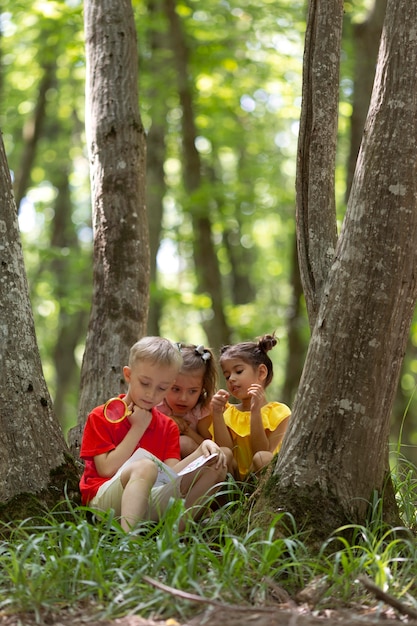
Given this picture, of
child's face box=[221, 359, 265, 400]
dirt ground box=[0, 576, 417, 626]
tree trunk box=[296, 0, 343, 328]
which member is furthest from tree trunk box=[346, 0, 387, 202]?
dirt ground box=[0, 576, 417, 626]

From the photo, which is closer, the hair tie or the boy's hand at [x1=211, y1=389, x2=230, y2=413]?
the boy's hand at [x1=211, y1=389, x2=230, y2=413]

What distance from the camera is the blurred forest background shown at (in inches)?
411

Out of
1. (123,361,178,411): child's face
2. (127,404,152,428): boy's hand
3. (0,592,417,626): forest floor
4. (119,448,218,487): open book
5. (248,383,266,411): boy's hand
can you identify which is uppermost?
(123,361,178,411): child's face

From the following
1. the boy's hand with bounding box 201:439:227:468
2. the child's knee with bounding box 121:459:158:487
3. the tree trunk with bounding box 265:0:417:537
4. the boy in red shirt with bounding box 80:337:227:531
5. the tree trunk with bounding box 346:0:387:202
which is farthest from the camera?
the tree trunk with bounding box 346:0:387:202

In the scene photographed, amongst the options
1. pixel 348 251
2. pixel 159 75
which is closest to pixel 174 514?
pixel 348 251

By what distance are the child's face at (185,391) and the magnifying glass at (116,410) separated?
1.87 ft

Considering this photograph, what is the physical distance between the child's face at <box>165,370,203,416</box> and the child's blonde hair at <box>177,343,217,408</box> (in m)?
0.03

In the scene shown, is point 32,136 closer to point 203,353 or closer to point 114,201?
point 114,201

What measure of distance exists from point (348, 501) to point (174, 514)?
803 mm

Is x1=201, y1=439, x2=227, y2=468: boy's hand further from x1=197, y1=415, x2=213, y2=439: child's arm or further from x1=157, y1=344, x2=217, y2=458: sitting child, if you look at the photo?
x1=197, y1=415, x2=213, y2=439: child's arm

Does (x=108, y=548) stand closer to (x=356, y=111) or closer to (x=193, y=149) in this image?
(x=356, y=111)

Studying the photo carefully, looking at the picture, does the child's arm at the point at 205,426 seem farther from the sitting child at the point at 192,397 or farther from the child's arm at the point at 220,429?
the child's arm at the point at 220,429

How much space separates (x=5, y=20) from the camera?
12.0 m

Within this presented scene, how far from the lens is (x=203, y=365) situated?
4.63 m
